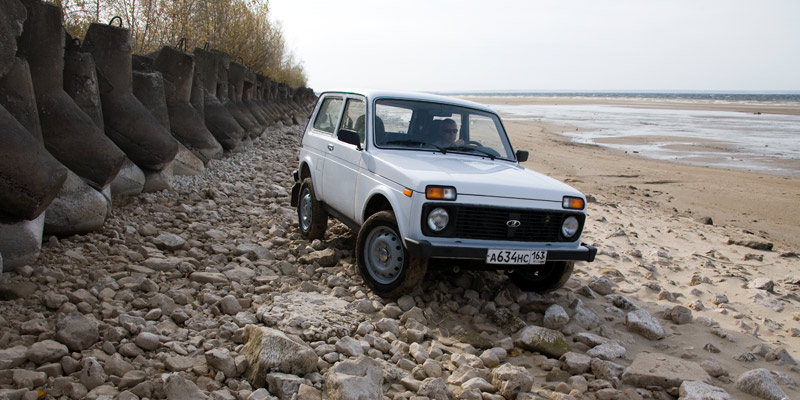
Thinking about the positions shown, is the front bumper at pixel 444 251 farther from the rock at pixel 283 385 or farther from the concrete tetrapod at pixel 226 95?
the concrete tetrapod at pixel 226 95

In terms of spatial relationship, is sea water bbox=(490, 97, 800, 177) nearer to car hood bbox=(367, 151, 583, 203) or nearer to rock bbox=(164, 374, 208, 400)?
car hood bbox=(367, 151, 583, 203)

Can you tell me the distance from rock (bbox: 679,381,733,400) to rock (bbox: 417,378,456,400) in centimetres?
145

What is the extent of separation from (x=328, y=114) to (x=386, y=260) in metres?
2.57

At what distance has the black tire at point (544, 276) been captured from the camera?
221 inches

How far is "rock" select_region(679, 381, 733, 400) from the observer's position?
3.79 m

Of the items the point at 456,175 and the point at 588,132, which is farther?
the point at 588,132

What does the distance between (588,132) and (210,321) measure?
107 ft

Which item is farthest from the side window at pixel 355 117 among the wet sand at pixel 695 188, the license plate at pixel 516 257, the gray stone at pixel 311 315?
the wet sand at pixel 695 188

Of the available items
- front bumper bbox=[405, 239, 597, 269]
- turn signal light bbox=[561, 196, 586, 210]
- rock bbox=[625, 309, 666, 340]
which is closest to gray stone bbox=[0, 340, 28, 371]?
front bumper bbox=[405, 239, 597, 269]

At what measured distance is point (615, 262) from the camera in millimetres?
7449

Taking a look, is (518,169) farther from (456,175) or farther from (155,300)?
(155,300)

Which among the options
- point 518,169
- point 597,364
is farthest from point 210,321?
point 518,169

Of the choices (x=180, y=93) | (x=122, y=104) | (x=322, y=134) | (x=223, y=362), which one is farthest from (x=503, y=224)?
(x=180, y=93)

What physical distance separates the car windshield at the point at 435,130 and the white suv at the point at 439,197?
0.03 ft
